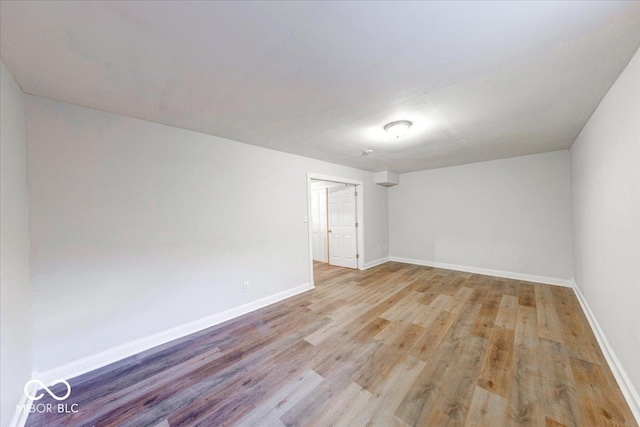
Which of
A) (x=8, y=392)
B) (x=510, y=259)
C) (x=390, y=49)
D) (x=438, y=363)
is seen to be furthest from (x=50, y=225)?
(x=510, y=259)

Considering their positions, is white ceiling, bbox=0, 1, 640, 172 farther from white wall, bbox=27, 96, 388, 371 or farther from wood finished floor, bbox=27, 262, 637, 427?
wood finished floor, bbox=27, 262, 637, 427

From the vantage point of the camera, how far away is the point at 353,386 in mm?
1758

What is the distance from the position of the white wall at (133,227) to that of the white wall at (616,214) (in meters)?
3.48

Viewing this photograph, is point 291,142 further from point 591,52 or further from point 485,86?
point 591,52

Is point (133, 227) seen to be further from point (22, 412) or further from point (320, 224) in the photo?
point (320, 224)

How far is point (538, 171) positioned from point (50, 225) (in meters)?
6.59

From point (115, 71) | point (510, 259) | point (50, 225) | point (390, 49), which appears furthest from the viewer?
point (510, 259)

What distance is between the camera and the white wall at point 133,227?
1.87m

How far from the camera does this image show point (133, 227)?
7.40ft

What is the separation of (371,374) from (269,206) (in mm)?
2458

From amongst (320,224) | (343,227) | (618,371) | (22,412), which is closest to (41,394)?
(22,412)

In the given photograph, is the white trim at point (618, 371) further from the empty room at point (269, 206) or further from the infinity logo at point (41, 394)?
the infinity logo at point (41, 394)

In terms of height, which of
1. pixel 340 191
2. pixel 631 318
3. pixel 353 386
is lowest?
pixel 353 386

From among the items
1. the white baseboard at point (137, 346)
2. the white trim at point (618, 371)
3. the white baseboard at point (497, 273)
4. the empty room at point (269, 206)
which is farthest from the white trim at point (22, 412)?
the white baseboard at point (497, 273)
